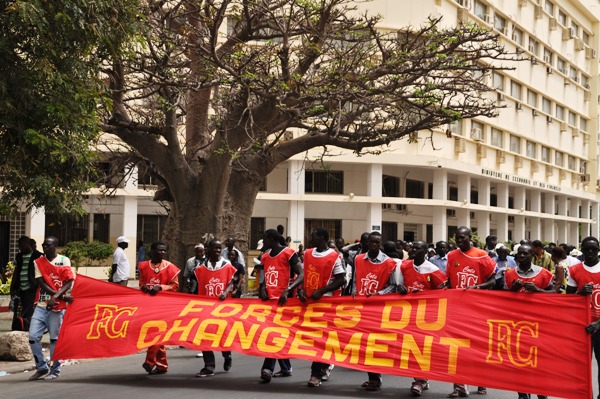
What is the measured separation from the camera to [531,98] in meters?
49.5

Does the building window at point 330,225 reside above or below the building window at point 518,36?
below

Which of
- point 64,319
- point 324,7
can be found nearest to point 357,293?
point 64,319

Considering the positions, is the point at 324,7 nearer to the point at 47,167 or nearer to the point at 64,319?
the point at 47,167

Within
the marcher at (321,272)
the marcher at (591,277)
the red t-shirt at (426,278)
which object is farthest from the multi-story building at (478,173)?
the marcher at (591,277)

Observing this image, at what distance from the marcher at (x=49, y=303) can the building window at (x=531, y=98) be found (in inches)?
1682

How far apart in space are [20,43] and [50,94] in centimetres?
70

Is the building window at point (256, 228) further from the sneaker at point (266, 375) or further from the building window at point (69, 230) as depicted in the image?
the sneaker at point (266, 375)

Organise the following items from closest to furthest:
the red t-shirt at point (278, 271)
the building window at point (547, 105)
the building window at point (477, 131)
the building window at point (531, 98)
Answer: the red t-shirt at point (278, 271) → the building window at point (477, 131) → the building window at point (531, 98) → the building window at point (547, 105)

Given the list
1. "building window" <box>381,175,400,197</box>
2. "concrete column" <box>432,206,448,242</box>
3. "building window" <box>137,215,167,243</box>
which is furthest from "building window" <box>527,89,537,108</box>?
"building window" <box>137,215,167,243</box>

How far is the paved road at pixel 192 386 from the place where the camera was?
902 cm

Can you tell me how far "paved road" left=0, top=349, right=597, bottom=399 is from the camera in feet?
29.6

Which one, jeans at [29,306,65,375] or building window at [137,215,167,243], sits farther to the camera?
building window at [137,215,167,243]

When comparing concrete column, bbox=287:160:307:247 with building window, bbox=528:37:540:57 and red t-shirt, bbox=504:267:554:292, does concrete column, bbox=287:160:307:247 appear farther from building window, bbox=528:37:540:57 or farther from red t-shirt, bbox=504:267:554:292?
red t-shirt, bbox=504:267:554:292

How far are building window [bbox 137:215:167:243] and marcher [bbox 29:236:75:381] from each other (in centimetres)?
2621
